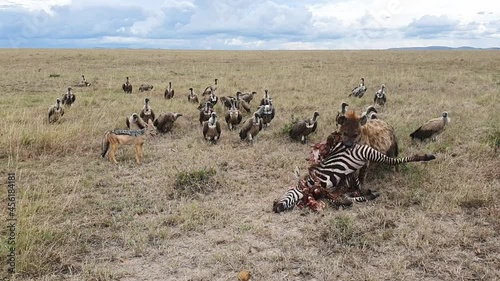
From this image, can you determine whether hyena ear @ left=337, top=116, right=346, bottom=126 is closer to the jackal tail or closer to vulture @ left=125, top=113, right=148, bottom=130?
the jackal tail

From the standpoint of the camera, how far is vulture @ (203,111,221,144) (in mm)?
10047

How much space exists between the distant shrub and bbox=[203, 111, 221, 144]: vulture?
2829mm

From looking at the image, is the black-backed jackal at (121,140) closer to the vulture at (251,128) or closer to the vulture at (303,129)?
the vulture at (251,128)

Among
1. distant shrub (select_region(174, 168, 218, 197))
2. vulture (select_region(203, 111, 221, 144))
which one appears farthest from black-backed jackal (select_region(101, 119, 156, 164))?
distant shrub (select_region(174, 168, 218, 197))

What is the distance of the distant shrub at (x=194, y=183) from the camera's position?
273 inches

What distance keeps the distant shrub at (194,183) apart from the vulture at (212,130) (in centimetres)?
283

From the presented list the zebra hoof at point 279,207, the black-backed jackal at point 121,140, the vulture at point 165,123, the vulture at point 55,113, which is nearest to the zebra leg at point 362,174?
the zebra hoof at point 279,207

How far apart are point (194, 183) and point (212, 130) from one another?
3153mm

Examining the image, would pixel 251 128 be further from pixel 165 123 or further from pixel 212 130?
pixel 165 123

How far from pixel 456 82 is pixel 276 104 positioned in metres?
10.7

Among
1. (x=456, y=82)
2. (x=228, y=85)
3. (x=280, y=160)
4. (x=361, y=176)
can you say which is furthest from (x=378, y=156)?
(x=456, y=82)

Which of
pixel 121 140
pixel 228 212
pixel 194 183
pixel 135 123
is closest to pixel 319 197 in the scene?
pixel 228 212

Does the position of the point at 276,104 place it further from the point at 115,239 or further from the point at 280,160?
the point at 115,239

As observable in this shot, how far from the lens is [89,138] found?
1002 cm
